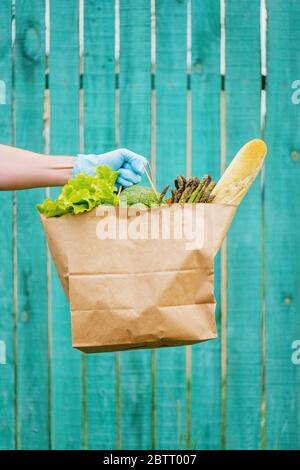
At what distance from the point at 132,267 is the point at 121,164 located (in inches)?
13.0

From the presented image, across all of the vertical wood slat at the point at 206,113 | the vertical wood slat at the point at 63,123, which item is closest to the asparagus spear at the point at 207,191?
the vertical wood slat at the point at 206,113

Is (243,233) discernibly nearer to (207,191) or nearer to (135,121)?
(135,121)

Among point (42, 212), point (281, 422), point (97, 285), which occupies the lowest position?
point (281, 422)

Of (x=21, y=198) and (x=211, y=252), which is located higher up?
(x=21, y=198)

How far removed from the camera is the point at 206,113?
2.82m

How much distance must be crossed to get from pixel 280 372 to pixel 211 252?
4.07 feet

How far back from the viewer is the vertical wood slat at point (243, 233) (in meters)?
2.82

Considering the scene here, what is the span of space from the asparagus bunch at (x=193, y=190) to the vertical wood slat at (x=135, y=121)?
1063 millimetres

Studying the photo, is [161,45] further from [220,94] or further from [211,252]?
[211,252]

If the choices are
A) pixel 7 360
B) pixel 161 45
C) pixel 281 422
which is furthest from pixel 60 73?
pixel 281 422

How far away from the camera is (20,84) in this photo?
9.34 feet
